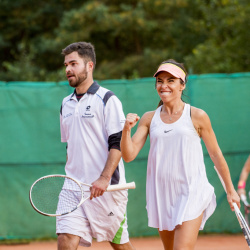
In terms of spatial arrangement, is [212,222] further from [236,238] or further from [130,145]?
[130,145]

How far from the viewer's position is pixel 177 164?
4527 mm

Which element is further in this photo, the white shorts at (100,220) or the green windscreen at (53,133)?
the green windscreen at (53,133)

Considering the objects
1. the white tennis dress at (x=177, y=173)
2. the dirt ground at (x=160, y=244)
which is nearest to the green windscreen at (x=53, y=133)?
the dirt ground at (x=160, y=244)

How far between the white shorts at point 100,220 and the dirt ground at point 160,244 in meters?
3.04


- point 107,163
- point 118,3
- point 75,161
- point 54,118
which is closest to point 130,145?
point 107,163

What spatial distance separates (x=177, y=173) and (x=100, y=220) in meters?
0.85

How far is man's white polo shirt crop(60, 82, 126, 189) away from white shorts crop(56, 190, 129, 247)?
0.17 metres

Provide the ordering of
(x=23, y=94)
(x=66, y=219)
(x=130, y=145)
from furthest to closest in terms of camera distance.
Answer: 1. (x=23, y=94)
2. (x=66, y=219)
3. (x=130, y=145)

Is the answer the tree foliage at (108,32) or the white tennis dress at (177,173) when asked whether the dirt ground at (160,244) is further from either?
the tree foliage at (108,32)

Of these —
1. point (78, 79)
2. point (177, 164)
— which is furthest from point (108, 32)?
point (177, 164)

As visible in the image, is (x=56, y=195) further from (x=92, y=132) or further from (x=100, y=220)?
(x=92, y=132)

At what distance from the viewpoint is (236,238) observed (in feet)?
27.7

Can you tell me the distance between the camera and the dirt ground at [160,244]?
7.98 metres

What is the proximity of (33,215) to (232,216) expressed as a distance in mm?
2828
